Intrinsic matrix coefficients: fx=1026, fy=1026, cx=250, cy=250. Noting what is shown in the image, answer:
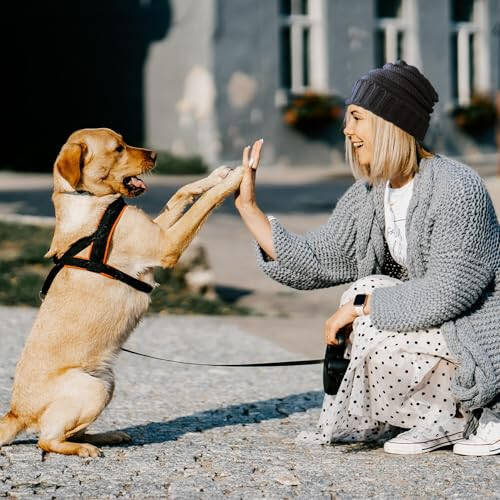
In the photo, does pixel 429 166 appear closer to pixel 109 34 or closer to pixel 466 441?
pixel 466 441

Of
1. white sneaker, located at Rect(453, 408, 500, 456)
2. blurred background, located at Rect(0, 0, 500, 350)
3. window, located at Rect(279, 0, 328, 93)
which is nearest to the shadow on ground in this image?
white sneaker, located at Rect(453, 408, 500, 456)

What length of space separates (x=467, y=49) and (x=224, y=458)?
62.6 ft

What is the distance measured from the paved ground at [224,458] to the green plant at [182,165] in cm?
1261

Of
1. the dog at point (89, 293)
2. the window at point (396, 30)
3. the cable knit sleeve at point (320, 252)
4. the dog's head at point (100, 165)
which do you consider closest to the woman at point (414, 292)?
the cable knit sleeve at point (320, 252)

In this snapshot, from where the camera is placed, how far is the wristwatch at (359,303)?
13.9ft

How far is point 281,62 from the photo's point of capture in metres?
20.0

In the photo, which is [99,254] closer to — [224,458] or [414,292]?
[224,458]

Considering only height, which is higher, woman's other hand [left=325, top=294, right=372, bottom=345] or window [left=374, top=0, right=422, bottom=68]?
window [left=374, top=0, right=422, bottom=68]

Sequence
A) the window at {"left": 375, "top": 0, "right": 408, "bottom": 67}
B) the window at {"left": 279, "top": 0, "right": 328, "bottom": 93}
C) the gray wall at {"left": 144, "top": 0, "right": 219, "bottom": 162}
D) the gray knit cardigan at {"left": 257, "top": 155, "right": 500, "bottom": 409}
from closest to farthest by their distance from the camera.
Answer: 1. the gray knit cardigan at {"left": 257, "top": 155, "right": 500, "bottom": 409}
2. the gray wall at {"left": 144, "top": 0, "right": 219, "bottom": 162}
3. the window at {"left": 279, "top": 0, "right": 328, "bottom": 93}
4. the window at {"left": 375, "top": 0, "right": 408, "bottom": 67}

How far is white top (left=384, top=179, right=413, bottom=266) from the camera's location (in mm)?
4348

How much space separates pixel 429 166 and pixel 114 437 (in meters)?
1.77

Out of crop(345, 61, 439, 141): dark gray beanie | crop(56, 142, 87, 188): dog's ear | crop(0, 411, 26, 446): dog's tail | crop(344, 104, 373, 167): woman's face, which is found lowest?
crop(0, 411, 26, 446): dog's tail

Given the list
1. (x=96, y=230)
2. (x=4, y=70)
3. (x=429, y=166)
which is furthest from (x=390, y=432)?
(x=4, y=70)

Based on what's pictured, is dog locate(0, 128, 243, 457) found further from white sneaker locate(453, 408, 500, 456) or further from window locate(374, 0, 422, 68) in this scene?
window locate(374, 0, 422, 68)
